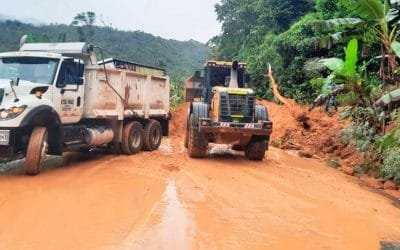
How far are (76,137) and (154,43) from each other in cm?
6292

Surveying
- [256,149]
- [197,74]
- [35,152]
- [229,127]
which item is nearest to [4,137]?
[35,152]

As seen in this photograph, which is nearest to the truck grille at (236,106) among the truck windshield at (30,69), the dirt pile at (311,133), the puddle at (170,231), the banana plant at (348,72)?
the banana plant at (348,72)

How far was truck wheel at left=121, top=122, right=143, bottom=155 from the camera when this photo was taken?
12.1 meters

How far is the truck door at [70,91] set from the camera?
9828 millimetres

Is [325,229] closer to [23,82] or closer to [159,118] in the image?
[23,82]

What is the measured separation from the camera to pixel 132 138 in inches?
488

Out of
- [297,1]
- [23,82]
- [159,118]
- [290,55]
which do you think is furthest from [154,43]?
[23,82]

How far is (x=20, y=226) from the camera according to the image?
5730 mm

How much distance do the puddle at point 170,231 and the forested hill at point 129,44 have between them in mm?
41109

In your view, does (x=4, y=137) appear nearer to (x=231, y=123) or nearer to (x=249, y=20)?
(x=231, y=123)

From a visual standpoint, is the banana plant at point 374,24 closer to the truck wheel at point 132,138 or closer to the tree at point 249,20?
the truck wheel at point 132,138

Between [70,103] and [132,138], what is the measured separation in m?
2.52

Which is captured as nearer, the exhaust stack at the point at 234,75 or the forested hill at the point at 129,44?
the exhaust stack at the point at 234,75

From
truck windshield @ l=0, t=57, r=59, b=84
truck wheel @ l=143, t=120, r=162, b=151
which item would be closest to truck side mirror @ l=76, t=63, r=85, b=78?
truck windshield @ l=0, t=57, r=59, b=84
